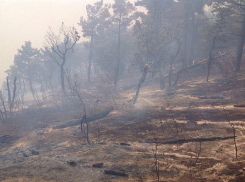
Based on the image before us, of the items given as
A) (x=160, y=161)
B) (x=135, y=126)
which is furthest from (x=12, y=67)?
(x=160, y=161)

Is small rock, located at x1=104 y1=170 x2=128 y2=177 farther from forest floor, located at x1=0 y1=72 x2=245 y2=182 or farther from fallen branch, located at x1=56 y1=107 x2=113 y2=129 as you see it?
fallen branch, located at x1=56 y1=107 x2=113 y2=129

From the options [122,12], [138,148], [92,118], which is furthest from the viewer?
[122,12]

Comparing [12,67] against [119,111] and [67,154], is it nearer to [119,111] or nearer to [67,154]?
[119,111]

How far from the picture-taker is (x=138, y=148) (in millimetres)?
8922

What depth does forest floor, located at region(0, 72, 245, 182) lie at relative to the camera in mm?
6746

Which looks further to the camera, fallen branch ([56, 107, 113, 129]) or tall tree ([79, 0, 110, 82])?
tall tree ([79, 0, 110, 82])

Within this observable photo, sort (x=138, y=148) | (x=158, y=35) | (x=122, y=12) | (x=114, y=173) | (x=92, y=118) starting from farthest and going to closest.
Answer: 1. (x=122, y=12)
2. (x=158, y=35)
3. (x=92, y=118)
4. (x=138, y=148)
5. (x=114, y=173)

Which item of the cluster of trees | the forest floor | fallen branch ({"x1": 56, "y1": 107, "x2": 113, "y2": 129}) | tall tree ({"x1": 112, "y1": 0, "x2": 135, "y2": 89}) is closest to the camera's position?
the forest floor

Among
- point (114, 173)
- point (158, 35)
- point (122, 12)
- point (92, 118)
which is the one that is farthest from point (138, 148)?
point (122, 12)

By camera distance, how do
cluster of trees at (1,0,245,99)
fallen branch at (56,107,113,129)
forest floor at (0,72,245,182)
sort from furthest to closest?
cluster of trees at (1,0,245,99), fallen branch at (56,107,113,129), forest floor at (0,72,245,182)

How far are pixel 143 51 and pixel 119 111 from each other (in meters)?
13.4

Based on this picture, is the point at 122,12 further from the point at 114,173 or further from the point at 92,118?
the point at 114,173

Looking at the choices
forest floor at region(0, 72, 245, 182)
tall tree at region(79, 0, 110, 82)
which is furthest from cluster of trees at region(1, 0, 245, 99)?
forest floor at region(0, 72, 245, 182)

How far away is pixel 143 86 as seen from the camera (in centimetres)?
3027
